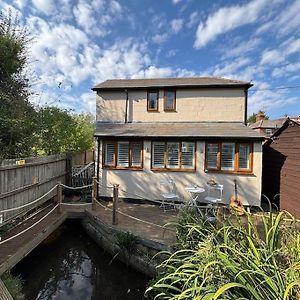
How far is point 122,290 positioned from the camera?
561 centimetres

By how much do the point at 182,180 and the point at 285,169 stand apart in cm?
415

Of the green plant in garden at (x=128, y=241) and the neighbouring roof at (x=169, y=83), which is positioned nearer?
the green plant in garden at (x=128, y=241)

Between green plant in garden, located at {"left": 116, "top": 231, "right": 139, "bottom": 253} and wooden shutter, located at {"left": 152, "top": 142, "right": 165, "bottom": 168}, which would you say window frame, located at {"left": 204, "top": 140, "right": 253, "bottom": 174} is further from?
green plant in garden, located at {"left": 116, "top": 231, "right": 139, "bottom": 253}

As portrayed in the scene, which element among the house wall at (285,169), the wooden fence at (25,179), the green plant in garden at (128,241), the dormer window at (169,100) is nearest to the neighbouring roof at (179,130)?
the dormer window at (169,100)

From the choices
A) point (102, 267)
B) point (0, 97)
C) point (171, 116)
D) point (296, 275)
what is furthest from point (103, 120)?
point (296, 275)

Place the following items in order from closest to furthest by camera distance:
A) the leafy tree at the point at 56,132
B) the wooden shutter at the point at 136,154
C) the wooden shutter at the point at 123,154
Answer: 1. the wooden shutter at the point at 136,154
2. the wooden shutter at the point at 123,154
3. the leafy tree at the point at 56,132

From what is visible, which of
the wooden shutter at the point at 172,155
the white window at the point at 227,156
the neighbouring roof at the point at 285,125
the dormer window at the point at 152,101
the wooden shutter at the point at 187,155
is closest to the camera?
the neighbouring roof at the point at 285,125

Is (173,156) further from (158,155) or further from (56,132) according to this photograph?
(56,132)

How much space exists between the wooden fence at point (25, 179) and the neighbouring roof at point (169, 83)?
14.6 ft

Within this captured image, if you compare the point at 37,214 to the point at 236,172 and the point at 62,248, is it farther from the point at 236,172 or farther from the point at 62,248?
the point at 236,172

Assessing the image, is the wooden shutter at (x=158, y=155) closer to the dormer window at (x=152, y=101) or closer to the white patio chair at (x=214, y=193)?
the dormer window at (x=152, y=101)

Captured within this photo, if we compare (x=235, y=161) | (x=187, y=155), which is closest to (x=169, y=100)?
(x=187, y=155)

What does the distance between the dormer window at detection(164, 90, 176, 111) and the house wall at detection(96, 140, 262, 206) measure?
90.4 inches

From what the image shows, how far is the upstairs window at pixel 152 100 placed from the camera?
11.6 meters
